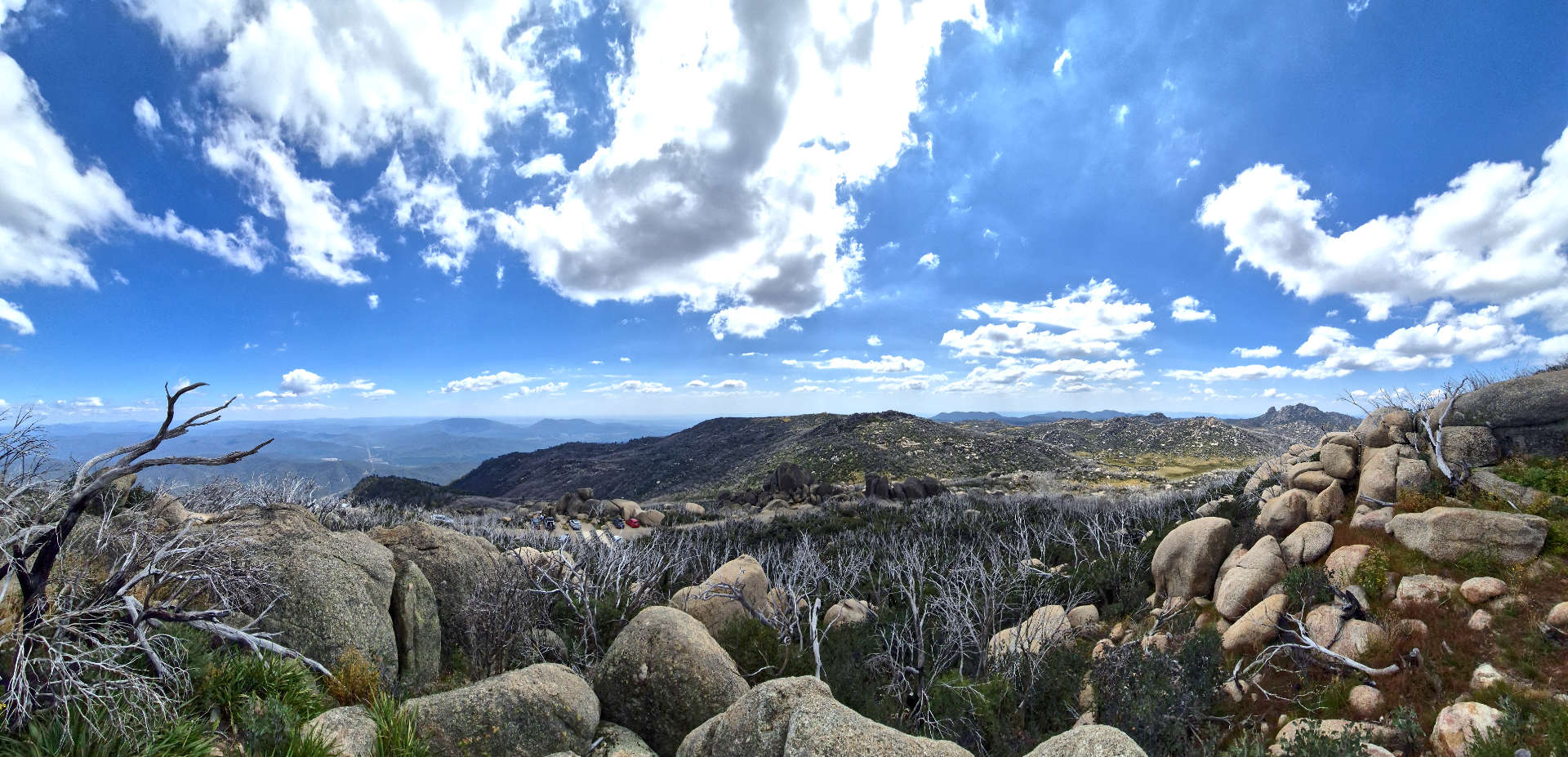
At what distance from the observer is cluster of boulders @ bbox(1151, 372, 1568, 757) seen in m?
8.88

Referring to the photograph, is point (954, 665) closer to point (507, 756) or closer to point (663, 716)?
point (663, 716)

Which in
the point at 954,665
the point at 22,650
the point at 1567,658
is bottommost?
the point at 954,665

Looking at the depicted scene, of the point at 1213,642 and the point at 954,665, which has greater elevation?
the point at 1213,642

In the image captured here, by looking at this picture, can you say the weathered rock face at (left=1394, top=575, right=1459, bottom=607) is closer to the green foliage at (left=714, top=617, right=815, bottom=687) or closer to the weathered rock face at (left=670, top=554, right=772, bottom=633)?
the green foliage at (left=714, top=617, right=815, bottom=687)

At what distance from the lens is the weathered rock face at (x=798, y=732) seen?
4.75 meters

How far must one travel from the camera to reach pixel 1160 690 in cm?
750

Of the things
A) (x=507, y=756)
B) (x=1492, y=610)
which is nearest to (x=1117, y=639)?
(x=1492, y=610)

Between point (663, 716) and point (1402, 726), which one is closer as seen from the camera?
point (1402, 726)

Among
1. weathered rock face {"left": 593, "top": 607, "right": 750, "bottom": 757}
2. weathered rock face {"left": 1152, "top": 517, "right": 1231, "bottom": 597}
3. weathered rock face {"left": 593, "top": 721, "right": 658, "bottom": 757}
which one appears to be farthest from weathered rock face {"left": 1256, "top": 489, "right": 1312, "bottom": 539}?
weathered rock face {"left": 593, "top": 721, "right": 658, "bottom": 757}

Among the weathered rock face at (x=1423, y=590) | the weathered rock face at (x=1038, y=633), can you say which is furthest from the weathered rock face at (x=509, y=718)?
the weathered rock face at (x=1423, y=590)

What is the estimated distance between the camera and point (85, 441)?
150 meters

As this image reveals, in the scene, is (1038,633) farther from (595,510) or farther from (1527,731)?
(595,510)

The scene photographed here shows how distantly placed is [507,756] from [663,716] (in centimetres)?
196

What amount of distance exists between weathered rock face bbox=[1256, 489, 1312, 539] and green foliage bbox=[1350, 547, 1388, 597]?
2855 millimetres
